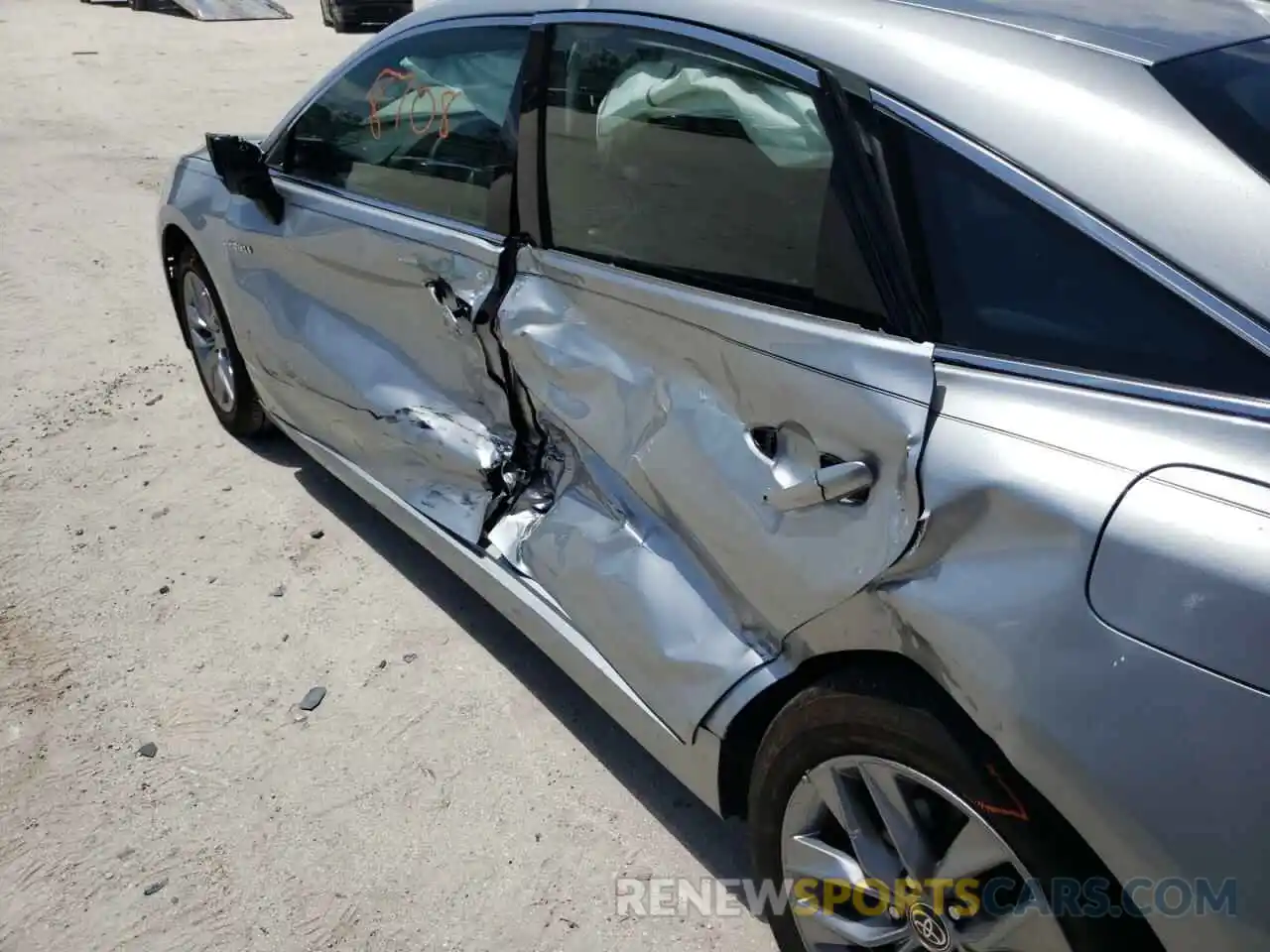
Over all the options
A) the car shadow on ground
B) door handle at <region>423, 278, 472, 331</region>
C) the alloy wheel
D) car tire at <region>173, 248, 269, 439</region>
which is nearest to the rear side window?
door handle at <region>423, 278, 472, 331</region>

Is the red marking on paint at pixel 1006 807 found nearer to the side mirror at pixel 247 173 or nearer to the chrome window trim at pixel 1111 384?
the chrome window trim at pixel 1111 384

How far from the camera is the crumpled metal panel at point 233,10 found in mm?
18531

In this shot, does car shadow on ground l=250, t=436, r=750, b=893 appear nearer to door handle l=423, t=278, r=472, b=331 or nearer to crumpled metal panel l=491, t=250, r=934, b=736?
crumpled metal panel l=491, t=250, r=934, b=736

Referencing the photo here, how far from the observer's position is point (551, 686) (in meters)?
3.04

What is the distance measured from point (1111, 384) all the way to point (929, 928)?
37.4 inches

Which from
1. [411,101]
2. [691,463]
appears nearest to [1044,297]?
[691,463]

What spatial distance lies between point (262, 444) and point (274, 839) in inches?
88.4

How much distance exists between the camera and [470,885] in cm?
245

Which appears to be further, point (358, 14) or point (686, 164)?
point (358, 14)

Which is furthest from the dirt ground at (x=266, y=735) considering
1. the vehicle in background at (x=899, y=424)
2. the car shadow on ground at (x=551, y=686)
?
the vehicle in background at (x=899, y=424)

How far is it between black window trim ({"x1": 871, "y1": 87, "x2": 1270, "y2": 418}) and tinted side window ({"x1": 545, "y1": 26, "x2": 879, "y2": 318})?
21 centimetres

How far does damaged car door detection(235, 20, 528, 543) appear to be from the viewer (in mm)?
2748

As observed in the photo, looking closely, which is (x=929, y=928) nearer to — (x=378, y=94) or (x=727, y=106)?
(x=727, y=106)

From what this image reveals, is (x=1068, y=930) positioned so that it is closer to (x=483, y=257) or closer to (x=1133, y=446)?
(x=1133, y=446)
